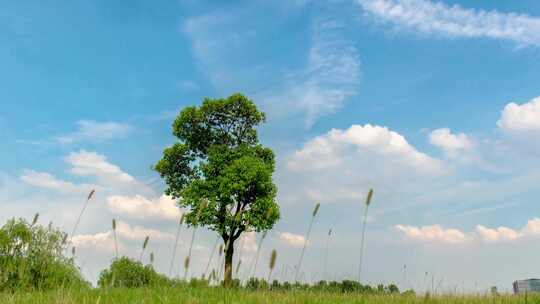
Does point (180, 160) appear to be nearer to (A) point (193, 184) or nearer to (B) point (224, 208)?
(A) point (193, 184)

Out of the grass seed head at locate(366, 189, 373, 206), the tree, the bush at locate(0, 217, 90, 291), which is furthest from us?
the tree

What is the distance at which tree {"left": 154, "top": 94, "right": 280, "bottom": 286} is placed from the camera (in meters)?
34.2

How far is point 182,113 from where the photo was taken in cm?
3812

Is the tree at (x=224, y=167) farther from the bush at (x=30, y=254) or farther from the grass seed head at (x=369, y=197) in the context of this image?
the grass seed head at (x=369, y=197)

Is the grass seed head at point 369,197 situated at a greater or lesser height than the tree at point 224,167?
lesser

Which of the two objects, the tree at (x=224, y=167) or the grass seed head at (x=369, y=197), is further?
the tree at (x=224, y=167)

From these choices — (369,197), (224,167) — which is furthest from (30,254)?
(369,197)

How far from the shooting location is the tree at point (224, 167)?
34.2 metres

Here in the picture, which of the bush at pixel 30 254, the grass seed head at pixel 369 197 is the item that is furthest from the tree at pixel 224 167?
the grass seed head at pixel 369 197

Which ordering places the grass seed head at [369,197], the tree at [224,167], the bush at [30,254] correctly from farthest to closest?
the tree at [224,167]
the bush at [30,254]
the grass seed head at [369,197]

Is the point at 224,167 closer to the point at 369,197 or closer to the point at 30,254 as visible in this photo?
the point at 30,254

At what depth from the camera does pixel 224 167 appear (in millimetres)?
35344

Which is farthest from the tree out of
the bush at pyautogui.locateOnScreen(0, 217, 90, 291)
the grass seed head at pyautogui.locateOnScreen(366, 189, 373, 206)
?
the grass seed head at pyautogui.locateOnScreen(366, 189, 373, 206)

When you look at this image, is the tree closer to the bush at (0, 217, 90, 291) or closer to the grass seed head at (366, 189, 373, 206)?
the bush at (0, 217, 90, 291)
